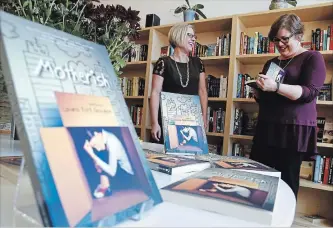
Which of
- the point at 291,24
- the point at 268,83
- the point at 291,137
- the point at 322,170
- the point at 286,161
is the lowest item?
the point at 322,170

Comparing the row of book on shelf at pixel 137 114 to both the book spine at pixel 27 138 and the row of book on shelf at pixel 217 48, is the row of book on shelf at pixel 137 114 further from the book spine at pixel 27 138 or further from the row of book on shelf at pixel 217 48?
the book spine at pixel 27 138

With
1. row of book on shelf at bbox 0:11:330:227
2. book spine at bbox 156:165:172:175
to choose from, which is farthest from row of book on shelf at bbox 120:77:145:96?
row of book on shelf at bbox 0:11:330:227

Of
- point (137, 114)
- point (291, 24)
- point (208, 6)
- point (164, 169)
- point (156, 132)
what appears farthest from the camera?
point (137, 114)

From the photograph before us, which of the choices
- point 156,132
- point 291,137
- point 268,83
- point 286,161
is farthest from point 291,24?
point 156,132

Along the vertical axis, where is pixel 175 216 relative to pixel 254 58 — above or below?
below

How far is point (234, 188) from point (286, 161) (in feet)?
2.86

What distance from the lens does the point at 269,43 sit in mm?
2283

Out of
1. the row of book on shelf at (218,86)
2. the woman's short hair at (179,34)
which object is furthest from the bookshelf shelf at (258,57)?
the woman's short hair at (179,34)

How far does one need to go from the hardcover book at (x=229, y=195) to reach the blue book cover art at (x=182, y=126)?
41cm

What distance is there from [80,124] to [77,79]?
73 mm

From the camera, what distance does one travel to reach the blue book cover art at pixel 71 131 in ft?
0.99

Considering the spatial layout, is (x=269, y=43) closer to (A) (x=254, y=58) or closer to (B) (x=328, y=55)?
(A) (x=254, y=58)

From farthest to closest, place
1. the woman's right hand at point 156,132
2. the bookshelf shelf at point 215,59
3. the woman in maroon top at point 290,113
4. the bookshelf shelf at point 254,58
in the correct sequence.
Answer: the bookshelf shelf at point 215,59 → the bookshelf shelf at point 254,58 → the woman's right hand at point 156,132 → the woman in maroon top at point 290,113

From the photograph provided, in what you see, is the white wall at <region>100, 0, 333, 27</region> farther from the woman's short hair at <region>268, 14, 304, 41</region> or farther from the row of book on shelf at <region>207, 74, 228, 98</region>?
the woman's short hair at <region>268, 14, 304, 41</region>
